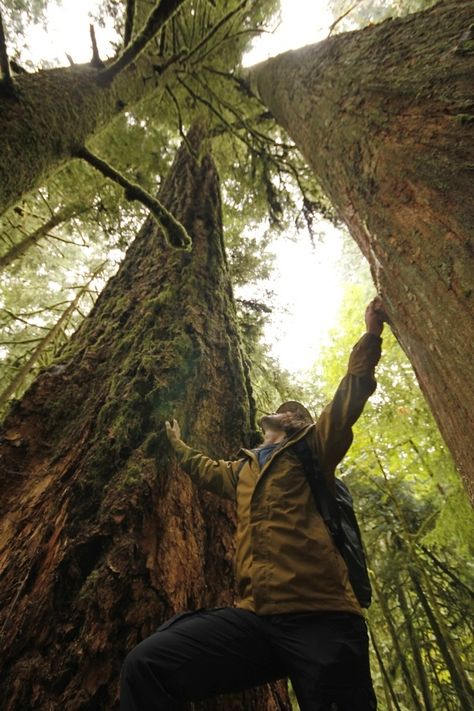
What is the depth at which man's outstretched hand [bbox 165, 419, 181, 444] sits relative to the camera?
8.42 feet

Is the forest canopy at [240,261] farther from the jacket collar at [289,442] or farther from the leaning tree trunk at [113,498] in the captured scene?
the jacket collar at [289,442]

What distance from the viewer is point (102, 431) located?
259 cm

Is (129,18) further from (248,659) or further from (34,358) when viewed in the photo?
(34,358)

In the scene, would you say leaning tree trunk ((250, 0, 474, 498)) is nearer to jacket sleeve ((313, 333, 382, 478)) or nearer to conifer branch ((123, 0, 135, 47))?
jacket sleeve ((313, 333, 382, 478))

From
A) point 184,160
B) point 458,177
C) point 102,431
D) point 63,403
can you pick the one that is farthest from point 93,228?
point 458,177

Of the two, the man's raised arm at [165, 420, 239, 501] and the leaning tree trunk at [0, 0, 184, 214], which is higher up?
the leaning tree trunk at [0, 0, 184, 214]

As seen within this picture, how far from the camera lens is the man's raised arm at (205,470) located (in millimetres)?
2494

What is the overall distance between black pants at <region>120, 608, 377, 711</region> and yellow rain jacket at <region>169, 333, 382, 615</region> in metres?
0.08

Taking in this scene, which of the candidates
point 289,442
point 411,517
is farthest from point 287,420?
point 411,517

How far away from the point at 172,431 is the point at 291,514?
38.1 inches

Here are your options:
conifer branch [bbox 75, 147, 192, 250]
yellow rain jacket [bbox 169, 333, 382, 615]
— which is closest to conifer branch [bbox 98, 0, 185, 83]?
conifer branch [bbox 75, 147, 192, 250]

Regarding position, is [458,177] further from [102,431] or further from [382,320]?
[102,431]

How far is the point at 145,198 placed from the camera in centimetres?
266

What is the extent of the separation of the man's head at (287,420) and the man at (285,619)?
349 mm
